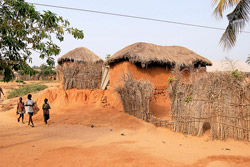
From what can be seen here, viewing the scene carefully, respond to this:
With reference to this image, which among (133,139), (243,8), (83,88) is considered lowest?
(133,139)

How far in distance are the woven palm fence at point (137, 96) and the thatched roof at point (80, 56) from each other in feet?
20.4

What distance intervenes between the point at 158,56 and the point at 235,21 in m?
4.45

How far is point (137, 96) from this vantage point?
8.46 m

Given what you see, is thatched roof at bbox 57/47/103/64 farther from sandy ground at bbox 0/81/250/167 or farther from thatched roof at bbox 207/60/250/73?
thatched roof at bbox 207/60/250/73

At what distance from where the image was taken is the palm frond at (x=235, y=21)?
300 inches

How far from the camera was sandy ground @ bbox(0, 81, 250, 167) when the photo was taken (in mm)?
4262

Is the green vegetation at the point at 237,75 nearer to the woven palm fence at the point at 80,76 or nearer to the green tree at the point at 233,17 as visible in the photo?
the green tree at the point at 233,17

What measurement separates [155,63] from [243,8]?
518 cm

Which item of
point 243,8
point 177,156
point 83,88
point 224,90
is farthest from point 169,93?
point 83,88

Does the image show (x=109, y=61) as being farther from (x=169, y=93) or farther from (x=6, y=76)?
(x=6, y=76)

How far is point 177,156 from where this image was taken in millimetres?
4641

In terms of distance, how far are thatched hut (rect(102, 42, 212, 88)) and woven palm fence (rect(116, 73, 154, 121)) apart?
1.96 meters

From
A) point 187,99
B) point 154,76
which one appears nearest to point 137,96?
point 187,99

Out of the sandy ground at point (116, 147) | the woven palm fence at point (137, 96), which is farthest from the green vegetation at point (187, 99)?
the woven palm fence at point (137, 96)
